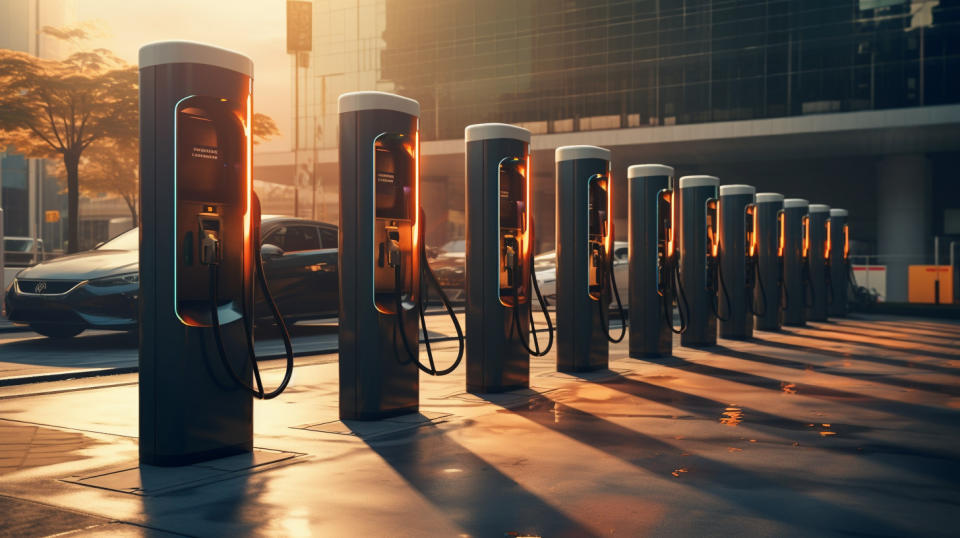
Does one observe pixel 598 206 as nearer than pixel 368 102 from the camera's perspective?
No

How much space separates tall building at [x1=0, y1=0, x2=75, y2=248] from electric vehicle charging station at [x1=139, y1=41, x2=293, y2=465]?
2028 inches

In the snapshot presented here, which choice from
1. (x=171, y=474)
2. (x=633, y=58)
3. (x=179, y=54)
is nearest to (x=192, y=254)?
(x=179, y=54)

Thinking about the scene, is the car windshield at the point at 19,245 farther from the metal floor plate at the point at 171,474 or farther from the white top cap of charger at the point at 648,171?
the metal floor plate at the point at 171,474

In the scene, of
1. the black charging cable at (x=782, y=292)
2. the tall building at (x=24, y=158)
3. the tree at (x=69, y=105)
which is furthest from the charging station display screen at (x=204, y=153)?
the tall building at (x=24, y=158)

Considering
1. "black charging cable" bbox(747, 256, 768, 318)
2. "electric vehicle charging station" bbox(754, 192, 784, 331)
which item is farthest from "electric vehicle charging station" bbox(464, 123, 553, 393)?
"electric vehicle charging station" bbox(754, 192, 784, 331)

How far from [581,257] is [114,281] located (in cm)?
542

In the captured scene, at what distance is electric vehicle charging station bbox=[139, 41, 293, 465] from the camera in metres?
5.72

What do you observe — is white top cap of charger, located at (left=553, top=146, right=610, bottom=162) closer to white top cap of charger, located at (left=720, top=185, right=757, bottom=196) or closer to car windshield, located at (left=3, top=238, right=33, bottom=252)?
white top cap of charger, located at (left=720, top=185, right=757, bottom=196)

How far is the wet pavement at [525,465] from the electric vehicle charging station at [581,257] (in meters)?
0.96

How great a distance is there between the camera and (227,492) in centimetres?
510

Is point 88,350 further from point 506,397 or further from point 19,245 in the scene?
point 19,245

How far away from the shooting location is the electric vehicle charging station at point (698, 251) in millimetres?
13859

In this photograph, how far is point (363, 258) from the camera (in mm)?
7398

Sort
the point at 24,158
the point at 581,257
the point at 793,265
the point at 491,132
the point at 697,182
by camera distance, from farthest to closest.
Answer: the point at 24,158, the point at 793,265, the point at 697,182, the point at 581,257, the point at 491,132
